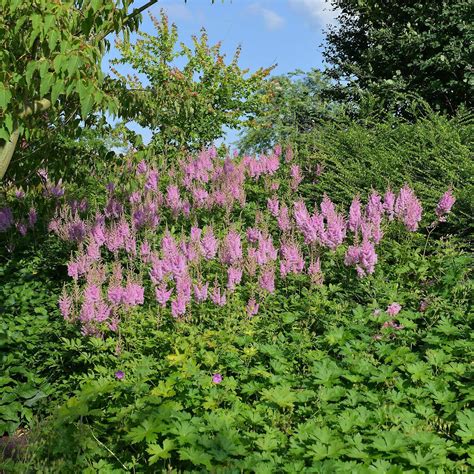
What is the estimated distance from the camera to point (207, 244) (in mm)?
6598

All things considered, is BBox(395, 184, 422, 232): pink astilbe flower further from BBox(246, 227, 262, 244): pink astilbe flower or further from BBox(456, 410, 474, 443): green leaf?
BBox(456, 410, 474, 443): green leaf

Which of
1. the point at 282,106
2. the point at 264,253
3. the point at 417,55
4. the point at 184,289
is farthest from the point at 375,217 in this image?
the point at 282,106

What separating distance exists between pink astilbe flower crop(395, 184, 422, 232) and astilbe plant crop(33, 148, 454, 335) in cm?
1

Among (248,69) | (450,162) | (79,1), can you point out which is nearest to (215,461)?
(79,1)

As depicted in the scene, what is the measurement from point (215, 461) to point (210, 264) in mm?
3167

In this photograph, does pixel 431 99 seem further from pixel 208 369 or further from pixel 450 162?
pixel 208 369

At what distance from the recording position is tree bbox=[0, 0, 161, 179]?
419cm

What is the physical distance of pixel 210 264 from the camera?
678 centimetres

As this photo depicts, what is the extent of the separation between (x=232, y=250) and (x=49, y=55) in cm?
263

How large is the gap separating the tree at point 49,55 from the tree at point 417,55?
9186 mm

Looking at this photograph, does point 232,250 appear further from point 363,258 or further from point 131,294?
point 363,258

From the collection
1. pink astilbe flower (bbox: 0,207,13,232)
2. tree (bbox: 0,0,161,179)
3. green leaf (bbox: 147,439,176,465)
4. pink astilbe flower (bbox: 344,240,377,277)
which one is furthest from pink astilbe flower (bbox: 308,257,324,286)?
pink astilbe flower (bbox: 0,207,13,232)

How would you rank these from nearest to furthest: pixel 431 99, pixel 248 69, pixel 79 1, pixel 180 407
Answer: pixel 180 407, pixel 79 1, pixel 431 99, pixel 248 69

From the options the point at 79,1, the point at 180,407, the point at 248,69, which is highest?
the point at 248,69
